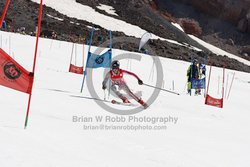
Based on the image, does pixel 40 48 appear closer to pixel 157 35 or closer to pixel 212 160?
pixel 212 160

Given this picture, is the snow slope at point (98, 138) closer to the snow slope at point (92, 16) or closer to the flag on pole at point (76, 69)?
the flag on pole at point (76, 69)

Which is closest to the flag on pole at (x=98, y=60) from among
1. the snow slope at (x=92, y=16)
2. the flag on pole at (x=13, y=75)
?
the flag on pole at (x=13, y=75)

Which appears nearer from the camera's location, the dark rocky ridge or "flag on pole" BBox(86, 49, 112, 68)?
"flag on pole" BBox(86, 49, 112, 68)

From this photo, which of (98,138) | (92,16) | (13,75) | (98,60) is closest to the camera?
(13,75)

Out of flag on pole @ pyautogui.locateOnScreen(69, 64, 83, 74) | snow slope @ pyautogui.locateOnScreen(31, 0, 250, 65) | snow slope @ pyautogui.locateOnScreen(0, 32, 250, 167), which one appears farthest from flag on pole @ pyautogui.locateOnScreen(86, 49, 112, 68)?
snow slope @ pyautogui.locateOnScreen(31, 0, 250, 65)

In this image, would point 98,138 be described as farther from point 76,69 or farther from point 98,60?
point 76,69

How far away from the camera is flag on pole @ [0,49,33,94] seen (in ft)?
17.7


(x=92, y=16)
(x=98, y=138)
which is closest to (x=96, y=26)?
(x=92, y=16)

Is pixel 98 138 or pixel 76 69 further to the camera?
pixel 76 69

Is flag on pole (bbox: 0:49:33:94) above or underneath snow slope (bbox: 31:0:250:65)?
Result: underneath

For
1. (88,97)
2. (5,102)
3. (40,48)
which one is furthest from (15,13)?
(5,102)

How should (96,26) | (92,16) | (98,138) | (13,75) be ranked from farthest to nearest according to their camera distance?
(92,16)
(96,26)
(98,138)
(13,75)

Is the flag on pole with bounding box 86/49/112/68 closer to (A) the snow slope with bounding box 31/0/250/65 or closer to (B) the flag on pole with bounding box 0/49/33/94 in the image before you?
(B) the flag on pole with bounding box 0/49/33/94

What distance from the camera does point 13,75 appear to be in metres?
5.47
